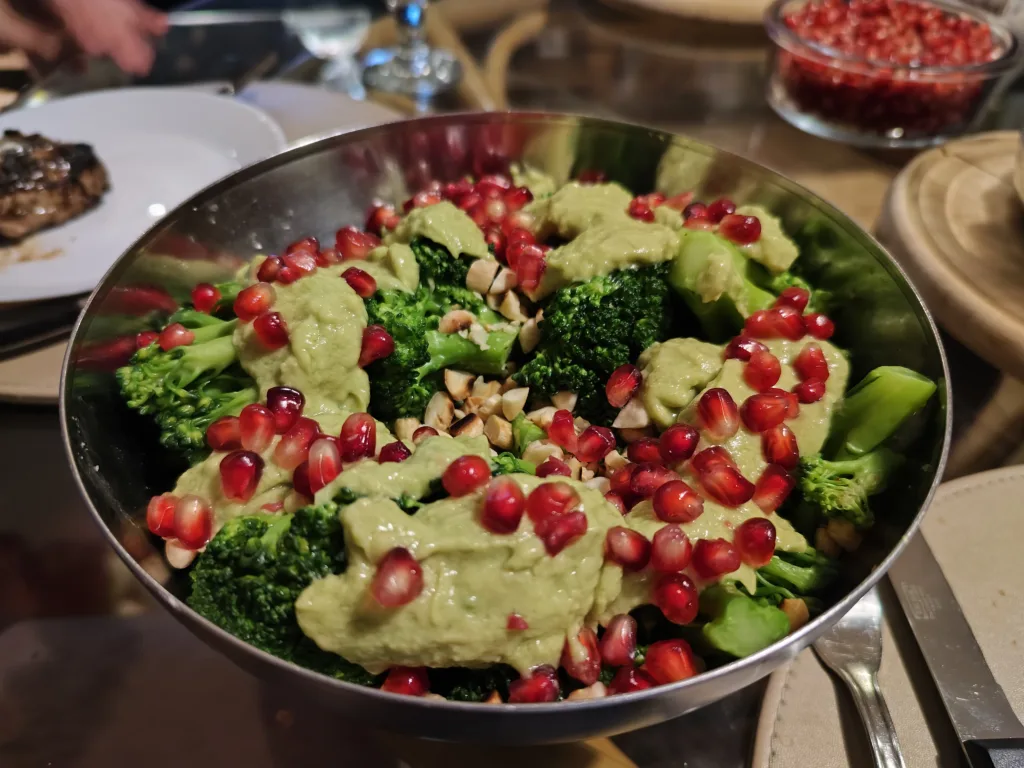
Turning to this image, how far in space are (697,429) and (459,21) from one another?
235 centimetres

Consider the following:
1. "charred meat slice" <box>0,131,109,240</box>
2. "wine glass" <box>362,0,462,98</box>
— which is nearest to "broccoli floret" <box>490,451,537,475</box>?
"charred meat slice" <box>0,131,109,240</box>

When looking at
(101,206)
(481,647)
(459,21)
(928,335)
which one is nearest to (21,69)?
(101,206)

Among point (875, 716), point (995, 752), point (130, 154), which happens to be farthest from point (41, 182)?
point (995, 752)

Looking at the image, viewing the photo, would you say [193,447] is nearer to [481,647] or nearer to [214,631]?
[214,631]

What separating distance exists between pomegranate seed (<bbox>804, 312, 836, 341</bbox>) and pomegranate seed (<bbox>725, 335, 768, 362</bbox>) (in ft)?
0.43

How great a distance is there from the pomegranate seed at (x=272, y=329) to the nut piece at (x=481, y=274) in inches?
14.0

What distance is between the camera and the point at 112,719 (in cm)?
118

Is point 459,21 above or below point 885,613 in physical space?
above

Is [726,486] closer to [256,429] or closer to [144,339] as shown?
[256,429]

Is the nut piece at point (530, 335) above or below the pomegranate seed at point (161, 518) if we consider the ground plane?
above

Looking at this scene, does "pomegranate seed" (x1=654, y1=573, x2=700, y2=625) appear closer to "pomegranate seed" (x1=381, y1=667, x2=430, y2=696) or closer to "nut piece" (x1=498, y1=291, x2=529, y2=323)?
"pomegranate seed" (x1=381, y1=667, x2=430, y2=696)

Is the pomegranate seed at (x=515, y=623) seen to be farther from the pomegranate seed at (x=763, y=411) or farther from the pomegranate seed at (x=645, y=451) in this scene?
the pomegranate seed at (x=763, y=411)

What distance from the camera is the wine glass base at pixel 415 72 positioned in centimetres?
242

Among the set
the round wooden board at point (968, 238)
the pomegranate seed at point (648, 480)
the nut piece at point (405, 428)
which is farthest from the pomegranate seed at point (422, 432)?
Answer: the round wooden board at point (968, 238)
